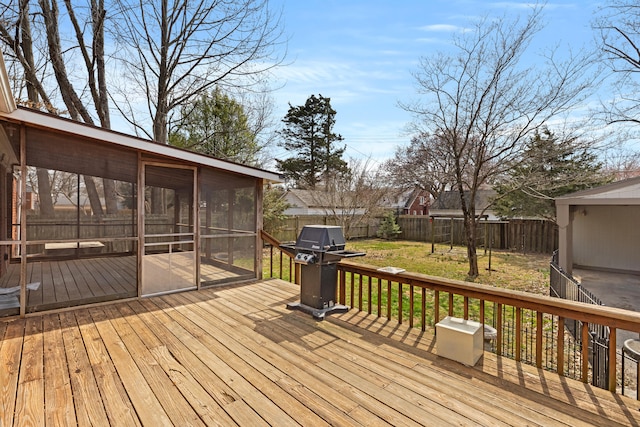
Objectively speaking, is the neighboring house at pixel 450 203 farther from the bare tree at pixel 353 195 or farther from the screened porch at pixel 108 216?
the screened porch at pixel 108 216

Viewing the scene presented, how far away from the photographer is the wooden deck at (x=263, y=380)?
203 centimetres

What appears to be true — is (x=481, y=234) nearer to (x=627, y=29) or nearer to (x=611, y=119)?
(x=611, y=119)

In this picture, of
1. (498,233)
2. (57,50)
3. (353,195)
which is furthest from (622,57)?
(57,50)

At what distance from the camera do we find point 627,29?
927 cm

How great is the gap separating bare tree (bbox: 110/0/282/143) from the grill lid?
315 inches

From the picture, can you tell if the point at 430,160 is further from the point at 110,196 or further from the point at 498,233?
the point at 110,196

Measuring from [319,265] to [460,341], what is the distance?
1.70m

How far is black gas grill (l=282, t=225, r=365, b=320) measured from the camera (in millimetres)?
3797

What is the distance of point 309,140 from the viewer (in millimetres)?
23969

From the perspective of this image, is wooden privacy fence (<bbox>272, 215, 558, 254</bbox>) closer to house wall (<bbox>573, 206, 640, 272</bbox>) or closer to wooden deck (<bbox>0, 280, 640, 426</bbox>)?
house wall (<bbox>573, 206, 640, 272</bbox>)

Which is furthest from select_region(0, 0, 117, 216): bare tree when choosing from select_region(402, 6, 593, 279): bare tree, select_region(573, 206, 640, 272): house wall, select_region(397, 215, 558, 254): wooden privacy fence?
select_region(573, 206, 640, 272): house wall

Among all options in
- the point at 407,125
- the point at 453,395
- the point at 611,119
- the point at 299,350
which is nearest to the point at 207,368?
the point at 299,350

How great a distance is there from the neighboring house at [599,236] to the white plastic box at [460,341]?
622 cm

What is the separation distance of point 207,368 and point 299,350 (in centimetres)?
82
